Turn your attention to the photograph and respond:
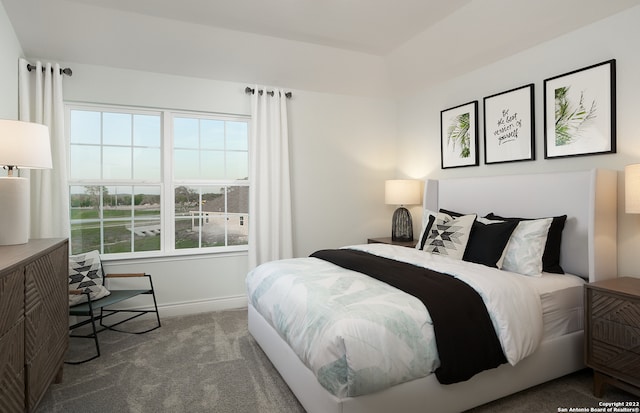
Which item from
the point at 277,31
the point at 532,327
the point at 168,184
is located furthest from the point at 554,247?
the point at 168,184

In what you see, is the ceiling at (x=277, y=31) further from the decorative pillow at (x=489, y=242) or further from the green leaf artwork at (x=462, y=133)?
the decorative pillow at (x=489, y=242)

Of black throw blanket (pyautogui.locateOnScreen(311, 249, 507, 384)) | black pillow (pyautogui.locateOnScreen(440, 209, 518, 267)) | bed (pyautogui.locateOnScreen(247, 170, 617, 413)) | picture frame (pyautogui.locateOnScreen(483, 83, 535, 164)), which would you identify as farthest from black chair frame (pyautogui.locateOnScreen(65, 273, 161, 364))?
picture frame (pyautogui.locateOnScreen(483, 83, 535, 164))

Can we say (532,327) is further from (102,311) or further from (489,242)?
(102,311)

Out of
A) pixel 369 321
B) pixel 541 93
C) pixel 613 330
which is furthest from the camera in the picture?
pixel 541 93

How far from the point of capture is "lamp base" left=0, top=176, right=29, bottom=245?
209cm

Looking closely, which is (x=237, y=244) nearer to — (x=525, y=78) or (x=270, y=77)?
(x=270, y=77)

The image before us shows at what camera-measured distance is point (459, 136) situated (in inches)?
147

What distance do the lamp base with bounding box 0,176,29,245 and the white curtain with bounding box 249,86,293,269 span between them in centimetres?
202

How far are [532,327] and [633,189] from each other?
103 centimetres

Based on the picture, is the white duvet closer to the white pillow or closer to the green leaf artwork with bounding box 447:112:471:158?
the white pillow

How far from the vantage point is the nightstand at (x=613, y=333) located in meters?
1.94

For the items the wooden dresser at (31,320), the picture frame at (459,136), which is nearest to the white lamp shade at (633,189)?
the picture frame at (459,136)

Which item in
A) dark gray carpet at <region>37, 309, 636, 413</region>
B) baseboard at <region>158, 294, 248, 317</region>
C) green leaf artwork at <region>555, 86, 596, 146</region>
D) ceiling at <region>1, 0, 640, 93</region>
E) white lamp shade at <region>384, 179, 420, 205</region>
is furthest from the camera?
white lamp shade at <region>384, 179, 420, 205</region>

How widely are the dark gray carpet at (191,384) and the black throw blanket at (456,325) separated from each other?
1.38ft
